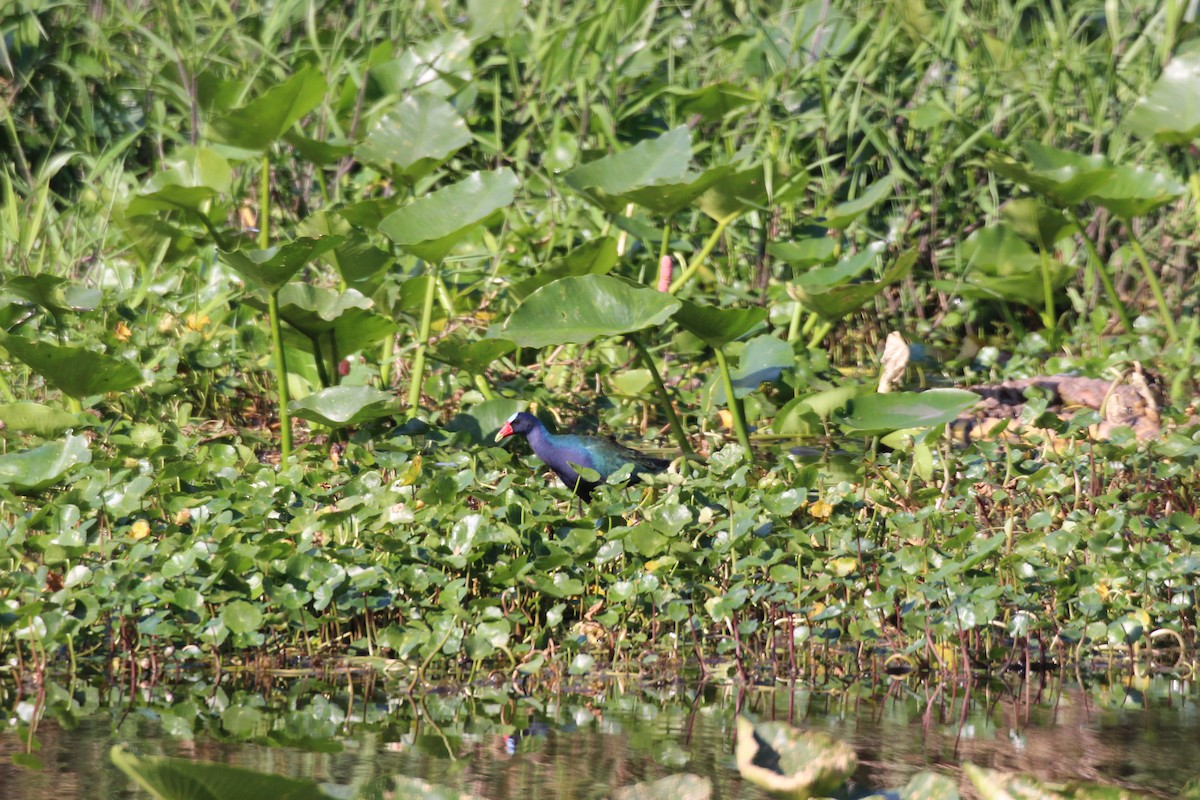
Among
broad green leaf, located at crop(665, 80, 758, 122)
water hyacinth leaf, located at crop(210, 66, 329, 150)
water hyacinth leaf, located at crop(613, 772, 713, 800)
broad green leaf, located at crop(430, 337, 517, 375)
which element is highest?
broad green leaf, located at crop(665, 80, 758, 122)

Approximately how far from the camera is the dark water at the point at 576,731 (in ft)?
7.08

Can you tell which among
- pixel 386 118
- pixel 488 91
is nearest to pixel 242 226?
pixel 488 91

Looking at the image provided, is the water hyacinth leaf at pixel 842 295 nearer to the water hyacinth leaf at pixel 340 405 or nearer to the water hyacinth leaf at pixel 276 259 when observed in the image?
the water hyacinth leaf at pixel 340 405

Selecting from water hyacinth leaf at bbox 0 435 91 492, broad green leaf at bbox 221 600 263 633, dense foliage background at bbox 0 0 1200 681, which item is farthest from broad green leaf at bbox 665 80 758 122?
broad green leaf at bbox 221 600 263 633

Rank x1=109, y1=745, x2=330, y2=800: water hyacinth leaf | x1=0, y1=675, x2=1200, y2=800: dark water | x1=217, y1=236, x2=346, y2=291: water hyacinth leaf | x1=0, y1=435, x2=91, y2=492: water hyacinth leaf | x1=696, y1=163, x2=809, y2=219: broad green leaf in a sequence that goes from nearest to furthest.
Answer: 1. x1=109, y1=745, x2=330, y2=800: water hyacinth leaf
2. x1=0, y1=675, x2=1200, y2=800: dark water
3. x1=0, y1=435, x2=91, y2=492: water hyacinth leaf
4. x1=217, y1=236, x2=346, y2=291: water hyacinth leaf
5. x1=696, y1=163, x2=809, y2=219: broad green leaf

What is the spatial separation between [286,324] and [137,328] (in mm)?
620

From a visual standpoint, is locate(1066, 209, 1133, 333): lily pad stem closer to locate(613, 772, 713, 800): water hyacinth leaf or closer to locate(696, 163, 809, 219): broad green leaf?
locate(696, 163, 809, 219): broad green leaf

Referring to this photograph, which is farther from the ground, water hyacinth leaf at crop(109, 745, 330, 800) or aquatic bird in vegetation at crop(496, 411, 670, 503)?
aquatic bird in vegetation at crop(496, 411, 670, 503)

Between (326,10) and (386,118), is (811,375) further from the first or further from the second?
(326,10)

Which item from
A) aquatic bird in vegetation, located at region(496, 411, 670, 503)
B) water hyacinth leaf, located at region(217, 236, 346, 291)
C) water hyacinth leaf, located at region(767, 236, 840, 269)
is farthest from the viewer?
water hyacinth leaf, located at region(767, 236, 840, 269)

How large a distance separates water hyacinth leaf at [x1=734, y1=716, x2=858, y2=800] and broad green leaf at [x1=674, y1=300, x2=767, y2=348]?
5.52ft

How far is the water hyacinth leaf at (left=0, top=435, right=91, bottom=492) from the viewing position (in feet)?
9.36

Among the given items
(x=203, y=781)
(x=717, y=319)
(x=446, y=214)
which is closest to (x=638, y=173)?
(x=446, y=214)

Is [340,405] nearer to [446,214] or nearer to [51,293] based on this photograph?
[446,214]
